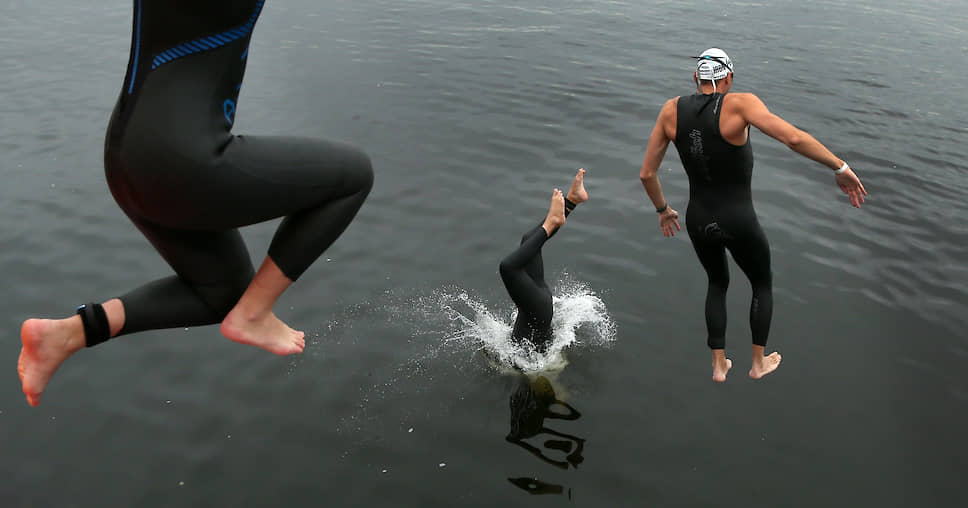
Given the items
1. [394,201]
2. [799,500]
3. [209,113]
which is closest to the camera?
[209,113]

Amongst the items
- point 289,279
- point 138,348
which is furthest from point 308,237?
point 138,348

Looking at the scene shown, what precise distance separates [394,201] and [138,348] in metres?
4.40

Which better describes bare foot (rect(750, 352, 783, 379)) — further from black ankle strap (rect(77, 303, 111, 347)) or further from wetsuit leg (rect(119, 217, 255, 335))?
black ankle strap (rect(77, 303, 111, 347))

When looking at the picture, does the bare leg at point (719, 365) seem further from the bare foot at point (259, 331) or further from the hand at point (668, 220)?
the bare foot at point (259, 331)

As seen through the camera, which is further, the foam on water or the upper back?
the foam on water

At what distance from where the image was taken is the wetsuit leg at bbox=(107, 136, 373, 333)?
3.10 m

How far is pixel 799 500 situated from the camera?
617 centimetres

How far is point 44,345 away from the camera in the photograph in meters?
3.68

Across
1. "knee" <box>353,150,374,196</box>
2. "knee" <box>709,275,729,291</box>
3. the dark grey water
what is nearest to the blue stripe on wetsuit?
"knee" <box>353,150,374,196</box>

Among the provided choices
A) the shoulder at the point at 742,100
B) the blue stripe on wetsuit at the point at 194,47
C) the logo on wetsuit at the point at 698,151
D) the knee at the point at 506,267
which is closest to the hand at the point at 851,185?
the shoulder at the point at 742,100

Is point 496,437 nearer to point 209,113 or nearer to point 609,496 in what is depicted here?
point 609,496

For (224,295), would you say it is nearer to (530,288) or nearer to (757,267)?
(530,288)

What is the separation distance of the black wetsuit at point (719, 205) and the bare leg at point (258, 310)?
11.8 ft

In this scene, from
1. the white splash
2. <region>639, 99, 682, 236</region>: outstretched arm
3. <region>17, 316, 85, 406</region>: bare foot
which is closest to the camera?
<region>17, 316, 85, 406</region>: bare foot
